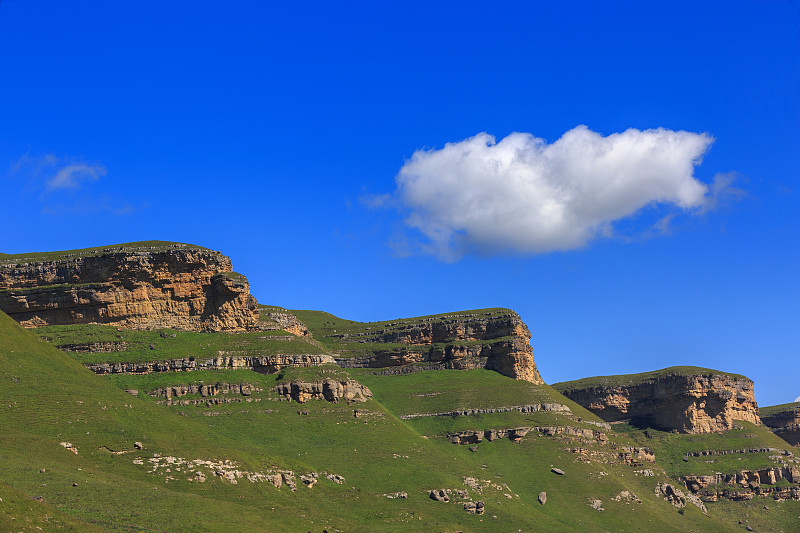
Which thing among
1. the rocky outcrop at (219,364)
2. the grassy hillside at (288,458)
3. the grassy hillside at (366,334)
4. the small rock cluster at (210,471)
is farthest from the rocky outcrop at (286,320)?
the small rock cluster at (210,471)

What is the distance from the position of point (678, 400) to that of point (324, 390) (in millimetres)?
100166

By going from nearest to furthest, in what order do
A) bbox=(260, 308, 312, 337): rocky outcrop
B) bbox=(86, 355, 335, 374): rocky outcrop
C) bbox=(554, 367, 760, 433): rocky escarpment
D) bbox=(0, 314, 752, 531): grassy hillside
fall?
1. bbox=(0, 314, 752, 531): grassy hillside
2. bbox=(86, 355, 335, 374): rocky outcrop
3. bbox=(260, 308, 312, 337): rocky outcrop
4. bbox=(554, 367, 760, 433): rocky escarpment

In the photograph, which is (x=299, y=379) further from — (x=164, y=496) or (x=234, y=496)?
(x=164, y=496)

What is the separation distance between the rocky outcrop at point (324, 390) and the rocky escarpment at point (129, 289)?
16208 millimetres

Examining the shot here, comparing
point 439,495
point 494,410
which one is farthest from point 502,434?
point 439,495

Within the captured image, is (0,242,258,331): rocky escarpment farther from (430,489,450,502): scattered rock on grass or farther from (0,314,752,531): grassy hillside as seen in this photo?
(430,489,450,502): scattered rock on grass

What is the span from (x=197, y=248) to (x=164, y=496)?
5950cm

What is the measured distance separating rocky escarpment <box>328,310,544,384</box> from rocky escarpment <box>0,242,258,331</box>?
36.7 metres

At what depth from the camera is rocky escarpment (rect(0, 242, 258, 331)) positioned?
121125mm

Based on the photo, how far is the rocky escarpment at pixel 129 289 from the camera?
121125 millimetres

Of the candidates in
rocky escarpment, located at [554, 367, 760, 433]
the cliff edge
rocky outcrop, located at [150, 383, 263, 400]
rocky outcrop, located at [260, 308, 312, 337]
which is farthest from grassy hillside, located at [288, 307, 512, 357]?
rocky escarpment, located at [554, 367, 760, 433]

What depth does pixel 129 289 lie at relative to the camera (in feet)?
404

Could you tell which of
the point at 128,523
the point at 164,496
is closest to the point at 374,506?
the point at 164,496

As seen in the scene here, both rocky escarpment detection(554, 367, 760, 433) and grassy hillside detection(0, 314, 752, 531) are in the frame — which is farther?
rocky escarpment detection(554, 367, 760, 433)
